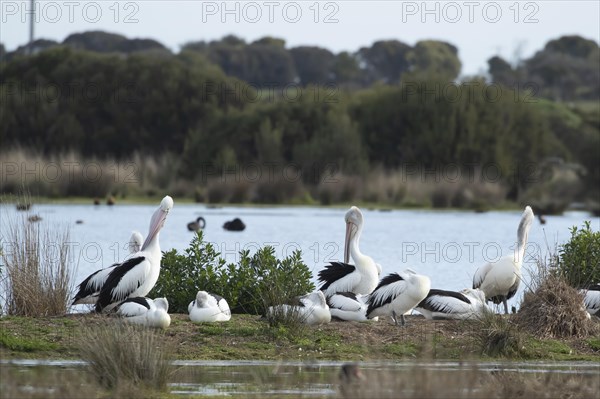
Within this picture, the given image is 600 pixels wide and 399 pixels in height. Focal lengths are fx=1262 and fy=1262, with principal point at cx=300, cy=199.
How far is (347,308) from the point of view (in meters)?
13.6

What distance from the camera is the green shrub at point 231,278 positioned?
46.1 ft

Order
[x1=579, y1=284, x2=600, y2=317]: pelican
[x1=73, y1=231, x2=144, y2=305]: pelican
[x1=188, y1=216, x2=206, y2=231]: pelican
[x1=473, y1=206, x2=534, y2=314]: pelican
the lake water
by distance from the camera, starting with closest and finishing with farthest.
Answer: [x1=73, y1=231, x2=144, y2=305]: pelican < [x1=579, y1=284, x2=600, y2=317]: pelican < [x1=473, y1=206, x2=534, y2=314]: pelican < the lake water < [x1=188, y1=216, x2=206, y2=231]: pelican

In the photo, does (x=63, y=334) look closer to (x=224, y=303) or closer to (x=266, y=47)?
(x=224, y=303)

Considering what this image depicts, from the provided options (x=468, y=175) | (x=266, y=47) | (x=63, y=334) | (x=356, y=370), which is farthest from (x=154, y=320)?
(x=266, y=47)

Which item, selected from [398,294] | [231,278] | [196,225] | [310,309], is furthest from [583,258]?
[196,225]

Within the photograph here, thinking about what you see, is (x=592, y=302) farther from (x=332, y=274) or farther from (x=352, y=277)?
(x=332, y=274)

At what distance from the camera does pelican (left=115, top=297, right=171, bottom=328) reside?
40.3 ft

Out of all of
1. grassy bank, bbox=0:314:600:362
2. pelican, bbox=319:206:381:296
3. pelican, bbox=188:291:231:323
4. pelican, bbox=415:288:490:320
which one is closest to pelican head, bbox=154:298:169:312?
grassy bank, bbox=0:314:600:362

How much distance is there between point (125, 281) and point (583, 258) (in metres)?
5.54

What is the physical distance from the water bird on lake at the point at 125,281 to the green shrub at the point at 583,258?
4845mm

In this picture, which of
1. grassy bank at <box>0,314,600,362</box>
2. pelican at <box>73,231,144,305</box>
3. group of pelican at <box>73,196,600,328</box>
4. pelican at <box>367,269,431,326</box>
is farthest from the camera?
pelican at <box>73,231,144,305</box>

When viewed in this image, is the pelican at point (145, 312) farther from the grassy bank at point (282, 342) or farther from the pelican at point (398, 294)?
the pelican at point (398, 294)

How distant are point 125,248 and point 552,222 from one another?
49.4 ft

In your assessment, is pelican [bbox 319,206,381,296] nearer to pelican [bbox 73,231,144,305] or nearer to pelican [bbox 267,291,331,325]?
pelican [bbox 267,291,331,325]
